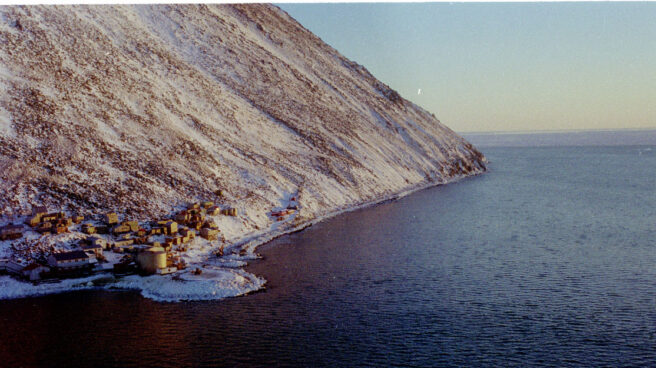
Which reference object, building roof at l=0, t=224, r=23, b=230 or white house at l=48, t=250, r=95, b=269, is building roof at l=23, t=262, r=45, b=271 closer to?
white house at l=48, t=250, r=95, b=269

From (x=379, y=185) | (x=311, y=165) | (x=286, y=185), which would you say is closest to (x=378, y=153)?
(x=379, y=185)

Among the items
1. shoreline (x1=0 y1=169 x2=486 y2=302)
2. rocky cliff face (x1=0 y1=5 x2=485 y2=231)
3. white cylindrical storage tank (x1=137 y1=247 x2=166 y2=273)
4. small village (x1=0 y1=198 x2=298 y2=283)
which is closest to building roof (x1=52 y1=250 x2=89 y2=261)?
small village (x1=0 y1=198 x2=298 y2=283)

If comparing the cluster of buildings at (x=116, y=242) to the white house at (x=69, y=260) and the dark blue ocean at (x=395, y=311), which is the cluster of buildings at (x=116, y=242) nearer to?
the white house at (x=69, y=260)

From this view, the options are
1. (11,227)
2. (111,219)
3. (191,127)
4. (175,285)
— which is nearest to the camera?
(175,285)

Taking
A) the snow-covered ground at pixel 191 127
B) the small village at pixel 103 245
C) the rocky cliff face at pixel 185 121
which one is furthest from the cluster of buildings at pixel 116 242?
the rocky cliff face at pixel 185 121

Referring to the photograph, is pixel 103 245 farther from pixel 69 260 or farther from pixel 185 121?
pixel 185 121

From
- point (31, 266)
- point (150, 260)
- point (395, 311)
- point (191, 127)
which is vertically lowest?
point (395, 311)

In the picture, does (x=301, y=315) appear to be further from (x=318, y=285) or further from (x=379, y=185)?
(x=379, y=185)

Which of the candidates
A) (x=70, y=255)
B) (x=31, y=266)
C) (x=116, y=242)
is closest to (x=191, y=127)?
(x=116, y=242)
